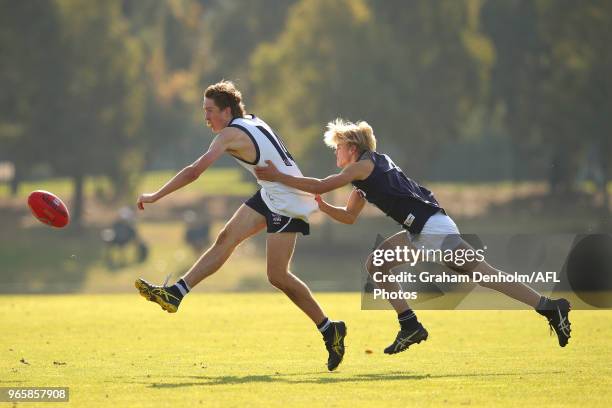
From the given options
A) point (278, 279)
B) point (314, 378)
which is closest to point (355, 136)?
point (278, 279)

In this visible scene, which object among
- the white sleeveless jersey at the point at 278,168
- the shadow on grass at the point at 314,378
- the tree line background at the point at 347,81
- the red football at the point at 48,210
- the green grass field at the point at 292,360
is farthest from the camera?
the tree line background at the point at 347,81

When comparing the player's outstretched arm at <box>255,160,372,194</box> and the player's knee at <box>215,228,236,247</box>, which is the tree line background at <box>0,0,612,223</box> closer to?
the player's knee at <box>215,228,236,247</box>

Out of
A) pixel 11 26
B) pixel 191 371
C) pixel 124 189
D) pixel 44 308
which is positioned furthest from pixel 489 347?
pixel 124 189

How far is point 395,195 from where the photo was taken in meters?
12.1

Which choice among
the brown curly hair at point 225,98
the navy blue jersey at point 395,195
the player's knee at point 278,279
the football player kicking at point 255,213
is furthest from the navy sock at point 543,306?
the brown curly hair at point 225,98

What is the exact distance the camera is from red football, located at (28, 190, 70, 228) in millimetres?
12758

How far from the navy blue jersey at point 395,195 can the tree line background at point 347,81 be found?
37.5m

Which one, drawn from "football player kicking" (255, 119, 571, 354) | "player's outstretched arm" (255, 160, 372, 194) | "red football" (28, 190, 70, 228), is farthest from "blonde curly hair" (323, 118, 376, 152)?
"red football" (28, 190, 70, 228)

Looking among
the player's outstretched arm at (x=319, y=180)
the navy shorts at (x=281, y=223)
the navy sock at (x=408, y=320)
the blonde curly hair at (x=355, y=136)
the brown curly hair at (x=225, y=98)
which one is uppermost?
the brown curly hair at (x=225, y=98)

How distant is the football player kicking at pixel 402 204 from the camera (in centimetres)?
1192

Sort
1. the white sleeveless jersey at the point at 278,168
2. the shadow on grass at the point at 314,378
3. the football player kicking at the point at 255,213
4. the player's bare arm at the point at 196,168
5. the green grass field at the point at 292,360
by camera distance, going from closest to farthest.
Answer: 1. the green grass field at the point at 292,360
2. the shadow on grass at the point at 314,378
3. the player's bare arm at the point at 196,168
4. the football player kicking at the point at 255,213
5. the white sleeveless jersey at the point at 278,168

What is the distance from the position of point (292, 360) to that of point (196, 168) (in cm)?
214

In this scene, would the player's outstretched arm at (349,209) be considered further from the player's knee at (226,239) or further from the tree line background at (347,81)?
the tree line background at (347,81)

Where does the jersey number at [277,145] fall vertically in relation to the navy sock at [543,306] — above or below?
above
